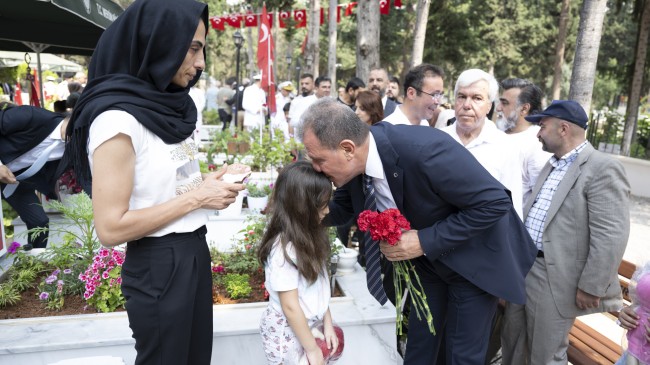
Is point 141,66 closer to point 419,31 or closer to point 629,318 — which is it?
point 629,318

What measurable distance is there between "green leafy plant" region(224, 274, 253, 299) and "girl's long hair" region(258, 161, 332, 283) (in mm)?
1180

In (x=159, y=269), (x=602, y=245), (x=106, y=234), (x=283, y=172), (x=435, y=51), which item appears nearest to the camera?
(x=106, y=234)

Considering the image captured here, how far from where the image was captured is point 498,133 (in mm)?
3230

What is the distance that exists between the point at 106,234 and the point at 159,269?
26cm

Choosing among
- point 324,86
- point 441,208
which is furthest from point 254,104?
point 441,208

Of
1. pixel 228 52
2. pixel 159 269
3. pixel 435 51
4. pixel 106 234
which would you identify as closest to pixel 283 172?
pixel 159 269

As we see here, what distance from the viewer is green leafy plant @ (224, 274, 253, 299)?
3.24m

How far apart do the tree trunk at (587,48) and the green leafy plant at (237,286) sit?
4.04 m

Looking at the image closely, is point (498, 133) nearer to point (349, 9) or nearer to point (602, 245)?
point (602, 245)

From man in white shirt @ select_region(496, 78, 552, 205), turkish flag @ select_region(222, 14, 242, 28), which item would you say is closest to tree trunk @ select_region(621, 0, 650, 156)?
man in white shirt @ select_region(496, 78, 552, 205)

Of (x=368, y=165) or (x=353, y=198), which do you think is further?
(x=353, y=198)

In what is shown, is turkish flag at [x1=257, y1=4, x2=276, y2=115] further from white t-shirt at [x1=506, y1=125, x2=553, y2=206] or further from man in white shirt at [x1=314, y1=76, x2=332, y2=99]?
white t-shirt at [x1=506, y1=125, x2=553, y2=206]

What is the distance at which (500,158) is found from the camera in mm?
3102

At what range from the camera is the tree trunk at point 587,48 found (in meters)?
4.61
